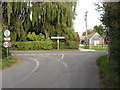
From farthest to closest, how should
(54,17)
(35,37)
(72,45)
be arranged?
(72,45) → (35,37) → (54,17)

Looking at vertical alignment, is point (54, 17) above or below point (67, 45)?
above

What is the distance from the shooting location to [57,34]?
26.5 metres

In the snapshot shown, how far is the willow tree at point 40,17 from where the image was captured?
920 inches

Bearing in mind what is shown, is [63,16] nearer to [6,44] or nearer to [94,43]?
[6,44]

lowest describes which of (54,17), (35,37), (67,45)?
(67,45)

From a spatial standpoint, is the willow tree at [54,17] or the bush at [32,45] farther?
the bush at [32,45]

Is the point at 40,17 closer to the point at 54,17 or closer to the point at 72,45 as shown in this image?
the point at 54,17

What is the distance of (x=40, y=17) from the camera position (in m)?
24.5

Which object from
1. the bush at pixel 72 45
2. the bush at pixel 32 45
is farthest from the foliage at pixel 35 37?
the bush at pixel 72 45

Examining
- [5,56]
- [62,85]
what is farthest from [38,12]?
[62,85]

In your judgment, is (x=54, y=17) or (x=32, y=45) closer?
(x=54, y=17)

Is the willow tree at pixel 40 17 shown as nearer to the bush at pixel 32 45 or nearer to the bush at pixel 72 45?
the bush at pixel 32 45

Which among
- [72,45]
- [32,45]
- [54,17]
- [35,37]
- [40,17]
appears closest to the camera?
[54,17]

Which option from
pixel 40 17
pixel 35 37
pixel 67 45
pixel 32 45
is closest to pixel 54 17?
pixel 40 17
